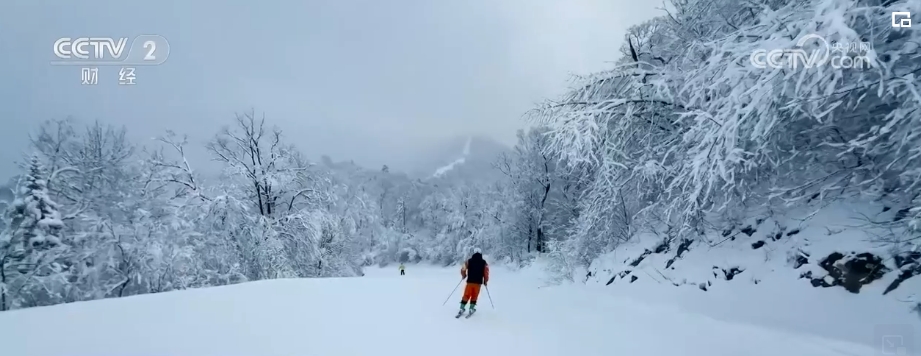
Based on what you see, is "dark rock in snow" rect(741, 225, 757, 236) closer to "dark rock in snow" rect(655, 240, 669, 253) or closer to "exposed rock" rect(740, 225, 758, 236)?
"exposed rock" rect(740, 225, 758, 236)

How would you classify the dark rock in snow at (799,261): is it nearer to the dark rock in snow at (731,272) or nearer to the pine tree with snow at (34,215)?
the dark rock in snow at (731,272)

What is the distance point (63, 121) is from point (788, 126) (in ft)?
91.6

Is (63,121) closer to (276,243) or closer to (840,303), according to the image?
(276,243)

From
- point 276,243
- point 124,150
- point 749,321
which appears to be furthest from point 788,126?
point 124,150

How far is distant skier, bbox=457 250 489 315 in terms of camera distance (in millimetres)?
7352

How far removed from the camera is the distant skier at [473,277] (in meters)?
7.35

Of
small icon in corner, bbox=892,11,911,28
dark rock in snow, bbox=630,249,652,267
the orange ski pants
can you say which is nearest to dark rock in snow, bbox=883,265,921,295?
small icon in corner, bbox=892,11,911,28

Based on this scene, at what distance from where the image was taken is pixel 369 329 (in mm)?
6172

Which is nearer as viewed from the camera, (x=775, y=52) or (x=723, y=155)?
(x=775, y=52)

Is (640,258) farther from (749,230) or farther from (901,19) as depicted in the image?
(901,19)

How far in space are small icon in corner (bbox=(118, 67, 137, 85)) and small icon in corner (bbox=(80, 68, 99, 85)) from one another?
Answer: 0.47 metres

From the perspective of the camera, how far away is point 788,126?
6.65 m

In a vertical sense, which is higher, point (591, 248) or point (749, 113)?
point (749, 113)

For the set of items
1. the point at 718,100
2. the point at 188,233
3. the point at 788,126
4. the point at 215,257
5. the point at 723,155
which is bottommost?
the point at 215,257
